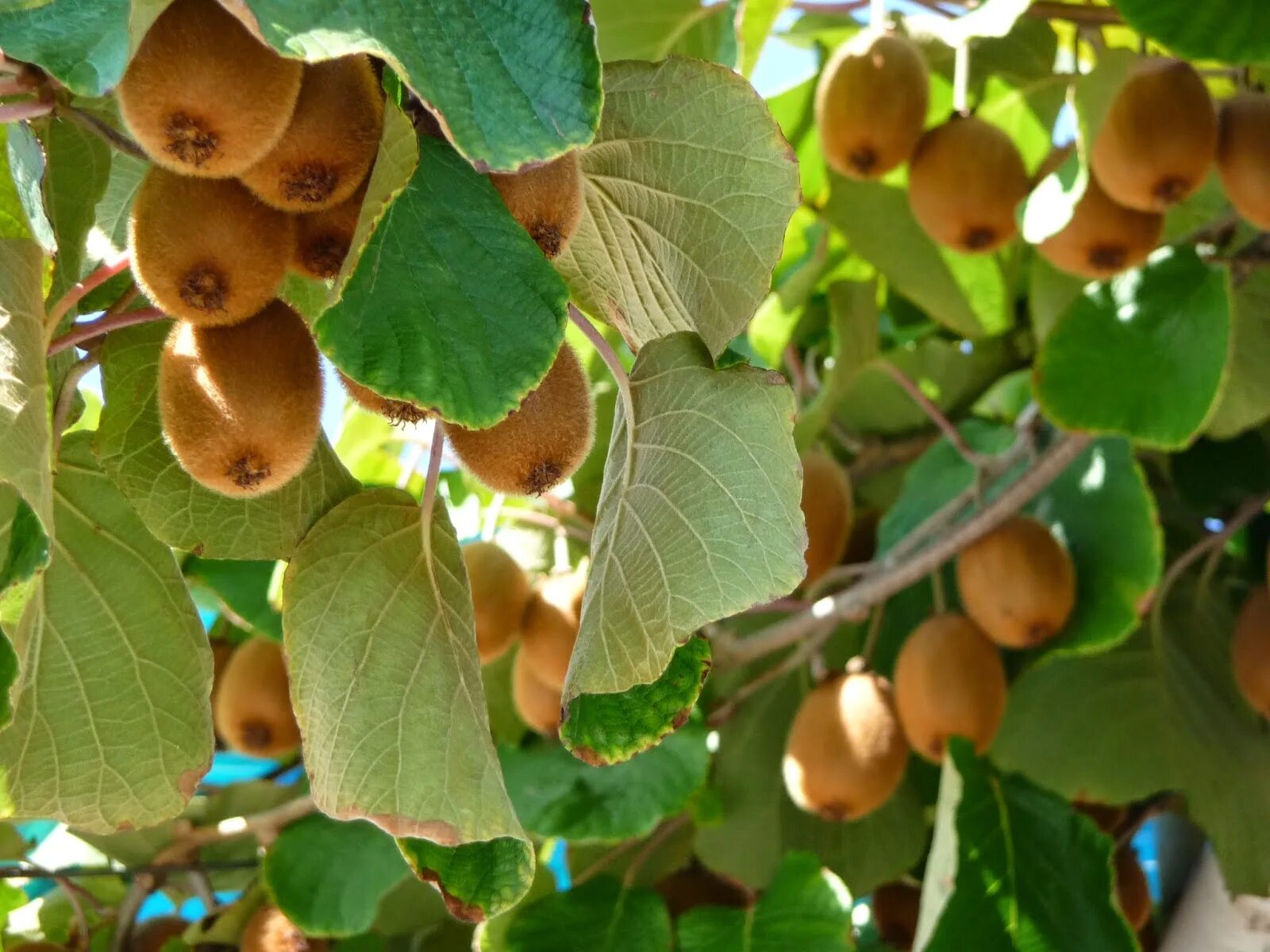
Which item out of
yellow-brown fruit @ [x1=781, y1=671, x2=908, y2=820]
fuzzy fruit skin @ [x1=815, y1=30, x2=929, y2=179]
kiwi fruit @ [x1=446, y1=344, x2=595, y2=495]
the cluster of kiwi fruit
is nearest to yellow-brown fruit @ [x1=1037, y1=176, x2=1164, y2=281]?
the cluster of kiwi fruit

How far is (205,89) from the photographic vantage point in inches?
14.5

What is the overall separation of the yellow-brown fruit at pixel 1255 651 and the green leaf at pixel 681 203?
0.81 meters

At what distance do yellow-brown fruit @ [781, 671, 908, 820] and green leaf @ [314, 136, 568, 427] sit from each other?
30.0 inches

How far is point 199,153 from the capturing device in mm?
382

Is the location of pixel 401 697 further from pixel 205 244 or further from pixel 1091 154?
pixel 1091 154

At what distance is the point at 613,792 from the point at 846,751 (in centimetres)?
21

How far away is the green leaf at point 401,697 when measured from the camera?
461mm

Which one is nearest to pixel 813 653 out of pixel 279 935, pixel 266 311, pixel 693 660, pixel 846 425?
pixel 846 425

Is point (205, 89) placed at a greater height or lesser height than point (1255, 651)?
greater

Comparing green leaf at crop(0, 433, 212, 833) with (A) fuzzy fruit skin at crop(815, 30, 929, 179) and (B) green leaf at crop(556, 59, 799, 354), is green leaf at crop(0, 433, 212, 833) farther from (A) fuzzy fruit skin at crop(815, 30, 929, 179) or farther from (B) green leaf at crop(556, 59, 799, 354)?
(A) fuzzy fruit skin at crop(815, 30, 929, 179)

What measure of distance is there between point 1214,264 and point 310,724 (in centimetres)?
90

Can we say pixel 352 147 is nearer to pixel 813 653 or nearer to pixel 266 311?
pixel 266 311

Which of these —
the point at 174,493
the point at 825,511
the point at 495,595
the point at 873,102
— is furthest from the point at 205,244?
the point at 825,511

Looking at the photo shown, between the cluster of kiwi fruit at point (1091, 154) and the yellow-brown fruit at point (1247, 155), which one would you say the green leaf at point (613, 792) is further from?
the yellow-brown fruit at point (1247, 155)
